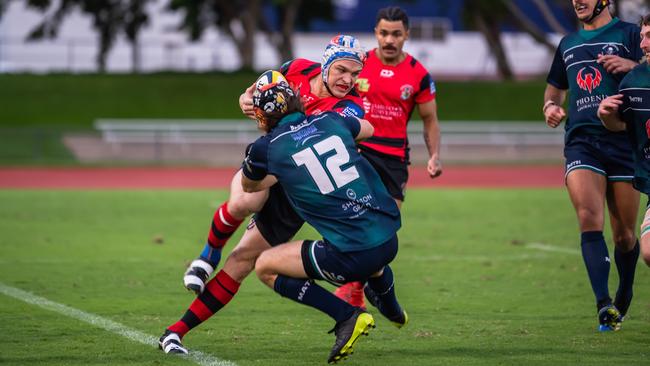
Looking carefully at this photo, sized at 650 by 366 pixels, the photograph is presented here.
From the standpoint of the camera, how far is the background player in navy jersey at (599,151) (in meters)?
7.49

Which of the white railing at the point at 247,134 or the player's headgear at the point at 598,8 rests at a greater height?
the player's headgear at the point at 598,8

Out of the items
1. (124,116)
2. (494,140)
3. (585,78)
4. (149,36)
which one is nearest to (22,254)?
(585,78)

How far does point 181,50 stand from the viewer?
165 ft

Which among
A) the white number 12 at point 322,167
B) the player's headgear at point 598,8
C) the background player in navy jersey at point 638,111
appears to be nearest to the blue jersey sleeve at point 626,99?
the background player in navy jersey at point 638,111

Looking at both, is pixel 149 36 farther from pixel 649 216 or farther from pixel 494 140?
pixel 649 216

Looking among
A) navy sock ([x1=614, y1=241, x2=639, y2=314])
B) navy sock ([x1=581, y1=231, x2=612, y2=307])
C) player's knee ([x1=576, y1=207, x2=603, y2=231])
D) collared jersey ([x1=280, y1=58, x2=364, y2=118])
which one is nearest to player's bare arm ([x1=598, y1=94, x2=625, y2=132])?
player's knee ([x1=576, y1=207, x2=603, y2=231])

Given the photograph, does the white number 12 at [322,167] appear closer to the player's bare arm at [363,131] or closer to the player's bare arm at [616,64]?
the player's bare arm at [363,131]

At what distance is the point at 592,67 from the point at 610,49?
6.9 inches

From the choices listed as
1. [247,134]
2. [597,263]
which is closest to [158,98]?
[247,134]

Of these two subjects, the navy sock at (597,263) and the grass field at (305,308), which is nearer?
the grass field at (305,308)

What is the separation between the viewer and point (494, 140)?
30.7 m

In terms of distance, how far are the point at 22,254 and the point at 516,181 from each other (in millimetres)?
13927

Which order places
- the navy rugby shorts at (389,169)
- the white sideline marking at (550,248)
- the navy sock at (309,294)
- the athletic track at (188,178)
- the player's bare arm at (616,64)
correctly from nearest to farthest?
the navy sock at (309,294) → the player's bare arm at (616,64) → the navy rugby shorts at (389,169) → the white sideline marking at (550,248) → the athletic track at (188,178)

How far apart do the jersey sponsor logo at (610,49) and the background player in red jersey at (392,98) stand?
68.9 inches
